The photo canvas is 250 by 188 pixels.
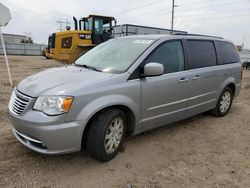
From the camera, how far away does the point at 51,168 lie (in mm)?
3121

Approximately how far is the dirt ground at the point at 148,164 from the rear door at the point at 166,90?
1.45ft


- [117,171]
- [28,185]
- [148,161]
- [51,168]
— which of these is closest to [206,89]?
[148,161]

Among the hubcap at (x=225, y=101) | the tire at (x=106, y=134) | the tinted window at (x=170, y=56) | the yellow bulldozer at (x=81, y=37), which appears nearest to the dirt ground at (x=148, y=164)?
the tire at (x=106, y=134)

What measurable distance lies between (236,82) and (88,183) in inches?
169

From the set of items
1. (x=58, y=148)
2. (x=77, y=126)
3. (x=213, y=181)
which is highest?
(x=77, y=126)

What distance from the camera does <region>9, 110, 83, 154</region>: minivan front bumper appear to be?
2.77 m

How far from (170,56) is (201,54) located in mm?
953

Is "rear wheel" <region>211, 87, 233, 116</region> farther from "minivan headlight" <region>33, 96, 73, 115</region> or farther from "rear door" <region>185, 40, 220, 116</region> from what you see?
"minivan headlight" <region>33, 96, 73, 115</region>

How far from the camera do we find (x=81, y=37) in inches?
487

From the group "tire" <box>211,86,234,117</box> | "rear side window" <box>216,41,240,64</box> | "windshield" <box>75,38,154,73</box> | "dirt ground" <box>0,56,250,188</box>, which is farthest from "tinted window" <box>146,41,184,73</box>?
"tire" <box>211,86,234,117</box>

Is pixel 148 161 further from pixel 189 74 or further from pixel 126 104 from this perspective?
pixel 189 74

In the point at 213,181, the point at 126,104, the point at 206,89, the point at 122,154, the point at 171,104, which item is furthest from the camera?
the point at 206,89

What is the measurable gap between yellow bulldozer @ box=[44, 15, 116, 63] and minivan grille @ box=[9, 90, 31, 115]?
345 inches

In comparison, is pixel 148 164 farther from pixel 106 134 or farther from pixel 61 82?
pixel 61 82
